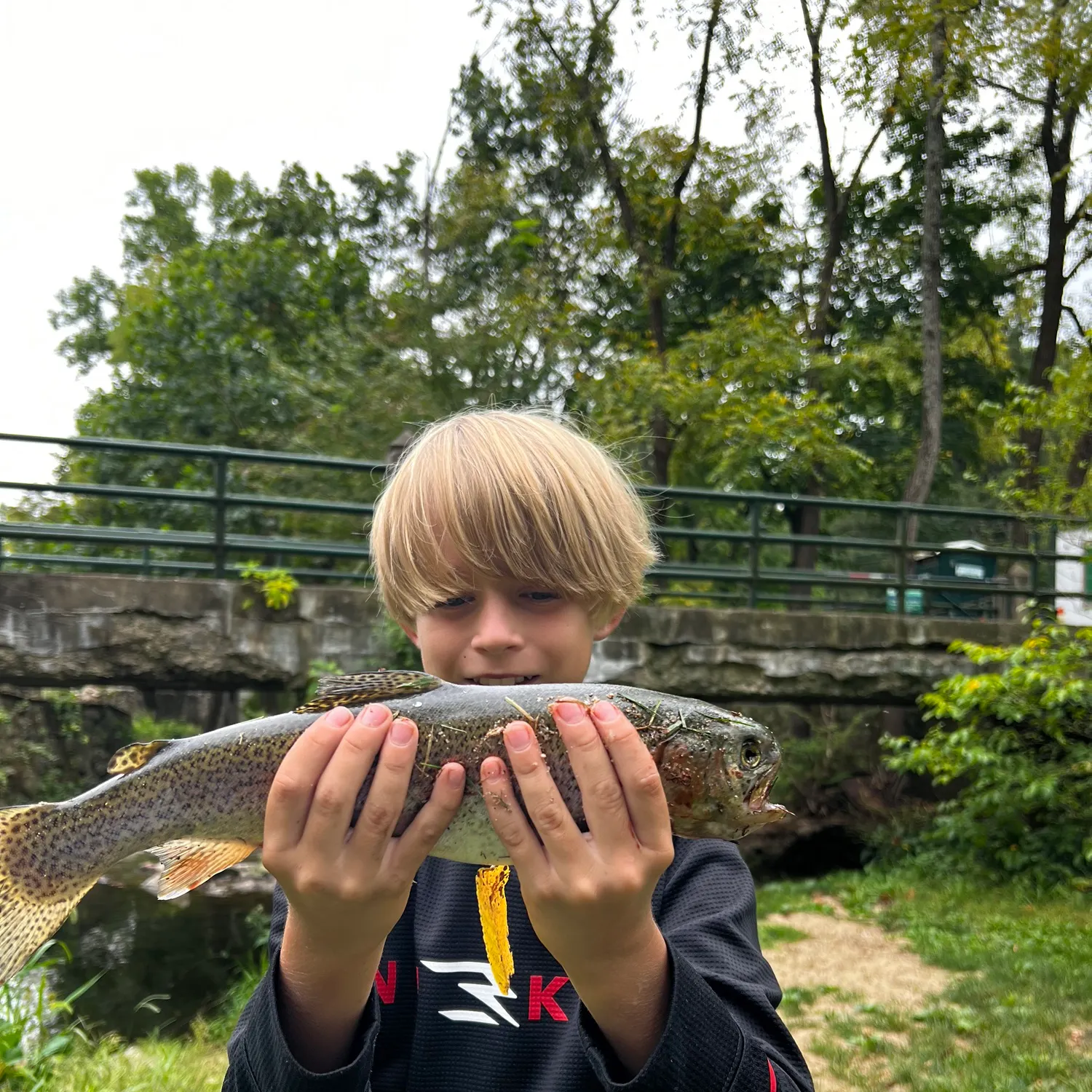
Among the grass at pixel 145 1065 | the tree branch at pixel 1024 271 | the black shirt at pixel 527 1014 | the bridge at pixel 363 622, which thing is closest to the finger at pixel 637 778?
the black shirt at pixel 527 1014

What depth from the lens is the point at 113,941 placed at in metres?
8.87

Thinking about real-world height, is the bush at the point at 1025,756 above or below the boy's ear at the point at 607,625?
below

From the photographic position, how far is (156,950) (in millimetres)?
8703

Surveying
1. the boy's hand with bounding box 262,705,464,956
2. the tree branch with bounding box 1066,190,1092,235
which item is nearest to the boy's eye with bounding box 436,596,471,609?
the boy's hand with bounding box 262,705,464,956

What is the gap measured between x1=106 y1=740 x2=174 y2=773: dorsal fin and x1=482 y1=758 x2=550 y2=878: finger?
66 centimetres

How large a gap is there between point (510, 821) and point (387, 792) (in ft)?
0.75

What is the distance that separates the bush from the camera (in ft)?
29.2

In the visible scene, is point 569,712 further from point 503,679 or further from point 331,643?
point 331,643

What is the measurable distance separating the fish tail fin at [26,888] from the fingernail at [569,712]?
1.05 meters

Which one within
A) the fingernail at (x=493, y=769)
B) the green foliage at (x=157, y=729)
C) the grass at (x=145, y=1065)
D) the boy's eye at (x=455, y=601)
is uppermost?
the boy's eye at (x=455, y=601)

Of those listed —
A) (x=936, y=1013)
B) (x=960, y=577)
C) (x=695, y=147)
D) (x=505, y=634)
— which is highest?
(x=695, y=147)

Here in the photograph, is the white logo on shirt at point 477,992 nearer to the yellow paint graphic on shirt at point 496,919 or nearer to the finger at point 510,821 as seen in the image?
the yellow paint graphic on shirt at point 496,919

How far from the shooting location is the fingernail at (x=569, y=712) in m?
1.65

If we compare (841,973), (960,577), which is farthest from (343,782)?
(960,577)
